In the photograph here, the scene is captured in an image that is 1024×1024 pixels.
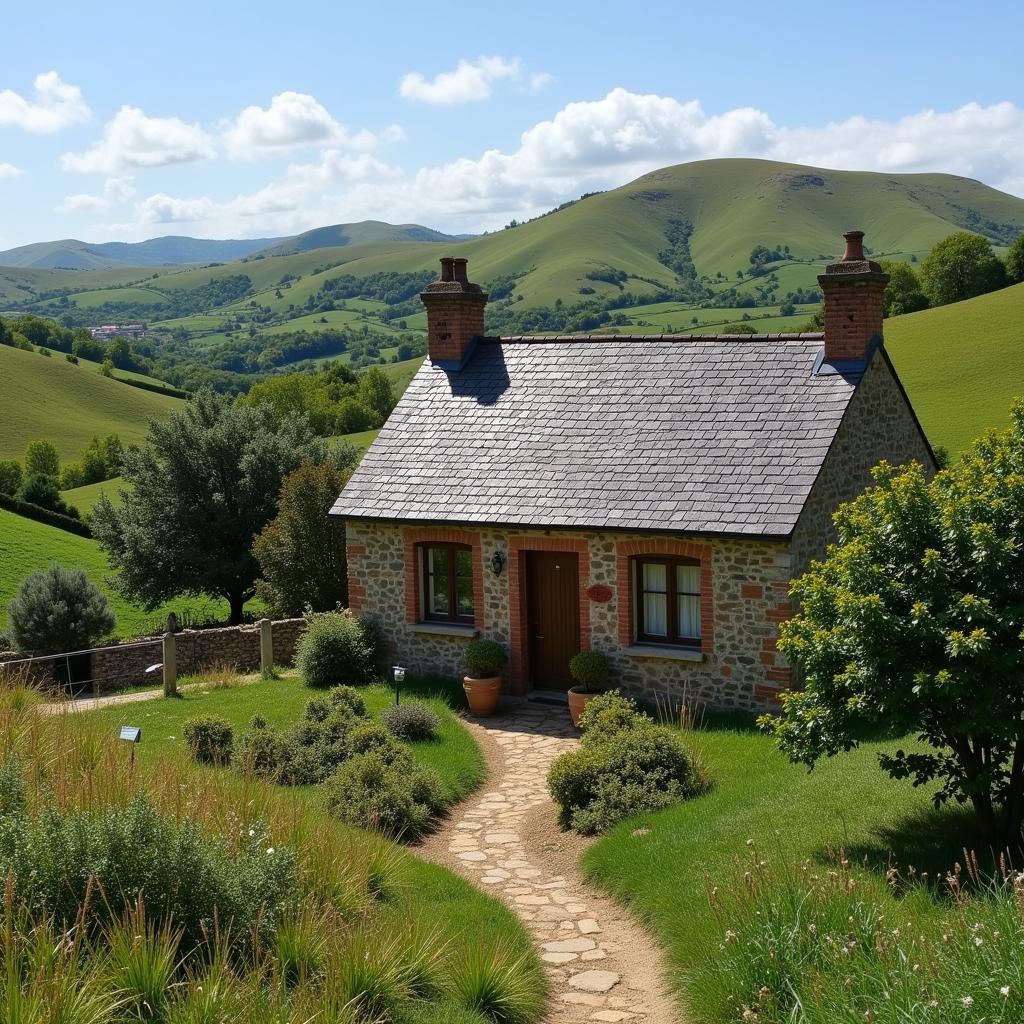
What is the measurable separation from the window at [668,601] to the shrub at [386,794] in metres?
5.03

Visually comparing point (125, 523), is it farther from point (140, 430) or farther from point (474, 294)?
point (140, 430)

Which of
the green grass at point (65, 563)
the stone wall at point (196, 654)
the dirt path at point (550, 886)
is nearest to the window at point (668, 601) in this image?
the dirt path at point (550, 886)

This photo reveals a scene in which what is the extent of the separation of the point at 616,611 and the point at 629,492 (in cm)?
185

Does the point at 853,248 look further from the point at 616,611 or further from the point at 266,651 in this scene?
the point at 266,651

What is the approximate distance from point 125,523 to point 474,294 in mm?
14654

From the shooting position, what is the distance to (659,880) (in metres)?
10.3

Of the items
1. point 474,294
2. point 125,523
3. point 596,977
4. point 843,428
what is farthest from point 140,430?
point 596,977

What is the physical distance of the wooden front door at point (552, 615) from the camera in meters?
18.0

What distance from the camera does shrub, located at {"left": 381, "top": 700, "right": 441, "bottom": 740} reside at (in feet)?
50.6

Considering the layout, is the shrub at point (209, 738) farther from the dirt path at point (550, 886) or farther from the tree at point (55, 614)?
the tree at point (55, 614)

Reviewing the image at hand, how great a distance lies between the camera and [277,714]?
17.2 m

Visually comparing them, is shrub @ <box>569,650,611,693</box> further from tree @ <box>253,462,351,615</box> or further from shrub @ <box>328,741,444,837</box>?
tree @ <box>253,462,351,615</box>

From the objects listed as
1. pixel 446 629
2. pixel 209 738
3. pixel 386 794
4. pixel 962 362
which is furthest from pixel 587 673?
pixel 962 362

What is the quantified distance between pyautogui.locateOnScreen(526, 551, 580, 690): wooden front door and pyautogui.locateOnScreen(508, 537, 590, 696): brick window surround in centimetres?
16
